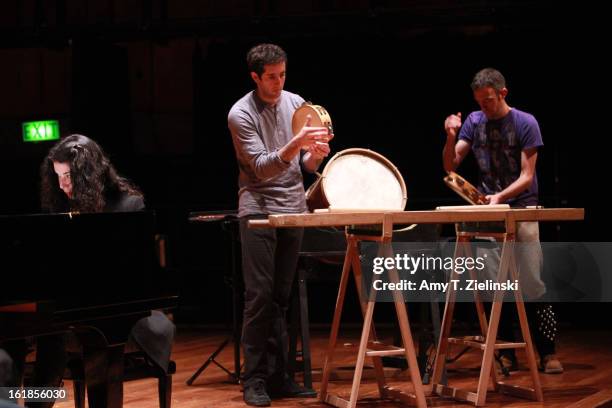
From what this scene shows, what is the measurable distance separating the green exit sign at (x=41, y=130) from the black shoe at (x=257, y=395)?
4.72 m

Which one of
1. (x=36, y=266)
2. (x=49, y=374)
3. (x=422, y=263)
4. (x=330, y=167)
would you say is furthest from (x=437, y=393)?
(x=36, y=266)

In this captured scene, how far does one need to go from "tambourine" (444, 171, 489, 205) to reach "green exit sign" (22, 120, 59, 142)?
4.55 m

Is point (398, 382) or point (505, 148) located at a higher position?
point (505, 148)

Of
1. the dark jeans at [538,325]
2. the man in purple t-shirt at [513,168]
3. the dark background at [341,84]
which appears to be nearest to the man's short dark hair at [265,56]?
the man in purple t-shirt at [513,168]

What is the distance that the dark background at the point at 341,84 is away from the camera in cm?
701

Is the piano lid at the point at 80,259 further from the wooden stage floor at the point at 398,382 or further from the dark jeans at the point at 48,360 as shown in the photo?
the wooden stage floor at the point at 398,382

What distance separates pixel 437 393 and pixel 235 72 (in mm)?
3868

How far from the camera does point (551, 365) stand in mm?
5133

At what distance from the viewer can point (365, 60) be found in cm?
743

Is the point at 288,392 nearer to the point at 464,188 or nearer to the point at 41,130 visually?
the point at 464,188

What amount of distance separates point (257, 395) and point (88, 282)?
1.54 m

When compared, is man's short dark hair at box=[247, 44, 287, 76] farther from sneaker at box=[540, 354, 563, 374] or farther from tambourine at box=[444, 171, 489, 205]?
sneaker at box=[540, 354, 563, 374]

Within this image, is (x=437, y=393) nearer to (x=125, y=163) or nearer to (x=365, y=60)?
(x=365, y=60)

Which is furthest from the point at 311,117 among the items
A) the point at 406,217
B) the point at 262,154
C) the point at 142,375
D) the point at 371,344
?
the point at 142,375
